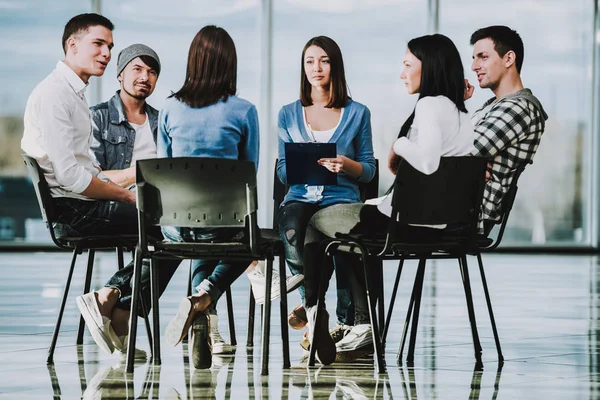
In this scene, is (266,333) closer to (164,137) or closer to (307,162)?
(307,162)

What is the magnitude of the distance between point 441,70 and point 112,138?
149cm

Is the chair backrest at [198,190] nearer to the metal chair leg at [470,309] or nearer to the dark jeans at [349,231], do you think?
the dark jeans at [349,231]

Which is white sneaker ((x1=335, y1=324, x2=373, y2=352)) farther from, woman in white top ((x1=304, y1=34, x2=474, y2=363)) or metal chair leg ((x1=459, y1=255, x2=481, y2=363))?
metal chair leg ((x1=459, y1=255, x2=481, y2=363))

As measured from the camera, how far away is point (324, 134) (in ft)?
14.5

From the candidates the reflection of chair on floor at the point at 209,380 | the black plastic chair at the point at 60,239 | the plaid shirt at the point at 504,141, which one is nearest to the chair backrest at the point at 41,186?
the black plastic chair at the point at 60,239

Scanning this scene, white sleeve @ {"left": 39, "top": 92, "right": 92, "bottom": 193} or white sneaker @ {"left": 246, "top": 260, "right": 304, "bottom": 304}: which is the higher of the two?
white sleeve @ {"left": 39, "top": 92, "right": 92, "bottom": 193}

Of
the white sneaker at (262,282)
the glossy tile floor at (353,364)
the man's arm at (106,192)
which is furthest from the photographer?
the white sneaker at (262,282)

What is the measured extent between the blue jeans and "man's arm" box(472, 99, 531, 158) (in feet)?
3.39

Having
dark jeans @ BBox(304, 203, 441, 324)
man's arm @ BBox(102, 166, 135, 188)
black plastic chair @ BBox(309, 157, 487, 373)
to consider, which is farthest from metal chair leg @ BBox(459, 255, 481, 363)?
man's arm @ BBox(102, 166, 135, 188)

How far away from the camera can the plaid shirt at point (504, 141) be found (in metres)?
4.09

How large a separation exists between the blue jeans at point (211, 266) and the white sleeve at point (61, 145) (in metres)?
0.37

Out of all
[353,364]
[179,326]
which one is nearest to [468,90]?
[353,364]

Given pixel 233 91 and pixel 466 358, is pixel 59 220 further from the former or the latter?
pixel 466 358

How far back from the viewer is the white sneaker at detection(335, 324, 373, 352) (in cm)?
402
